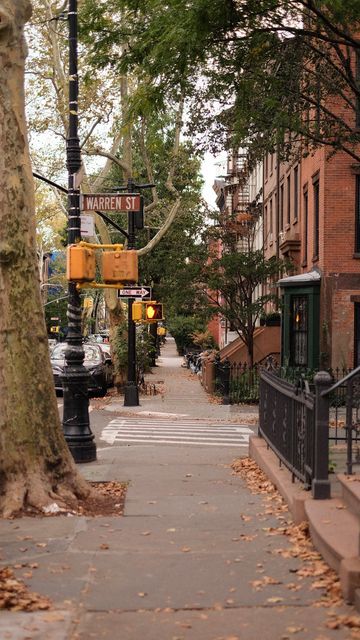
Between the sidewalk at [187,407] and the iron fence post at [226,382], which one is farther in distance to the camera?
the iron fence post at [226,382]

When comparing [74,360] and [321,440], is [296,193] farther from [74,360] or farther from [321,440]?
[321,440]

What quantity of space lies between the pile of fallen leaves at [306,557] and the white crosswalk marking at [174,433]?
18.0 ft

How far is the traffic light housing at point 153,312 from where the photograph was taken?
23.8m

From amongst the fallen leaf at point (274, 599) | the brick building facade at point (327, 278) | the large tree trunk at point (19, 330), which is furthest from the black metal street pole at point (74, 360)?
the brick building facade at point (327, 278)

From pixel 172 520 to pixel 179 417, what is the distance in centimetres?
1326

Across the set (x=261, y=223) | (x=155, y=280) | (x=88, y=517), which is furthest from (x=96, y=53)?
(x=155, y=280)

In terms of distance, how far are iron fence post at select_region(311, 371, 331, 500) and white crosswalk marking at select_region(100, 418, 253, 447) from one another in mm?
7535

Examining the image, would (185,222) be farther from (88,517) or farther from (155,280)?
(88,517)

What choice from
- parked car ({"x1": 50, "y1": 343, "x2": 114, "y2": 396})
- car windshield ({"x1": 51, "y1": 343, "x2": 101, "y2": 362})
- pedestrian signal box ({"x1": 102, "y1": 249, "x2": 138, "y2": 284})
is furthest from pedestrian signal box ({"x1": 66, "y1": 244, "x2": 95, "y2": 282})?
car windshield ({"x1": 51, "y1": 343, "x2": 101, "y2": 362})

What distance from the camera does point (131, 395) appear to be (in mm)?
23875

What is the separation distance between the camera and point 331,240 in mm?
24031

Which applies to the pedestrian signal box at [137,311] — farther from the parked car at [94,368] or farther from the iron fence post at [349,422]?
the iron fence post at [349,422]

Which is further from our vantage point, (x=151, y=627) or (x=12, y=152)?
(x=12, y=152)

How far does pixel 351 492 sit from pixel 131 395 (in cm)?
1705
